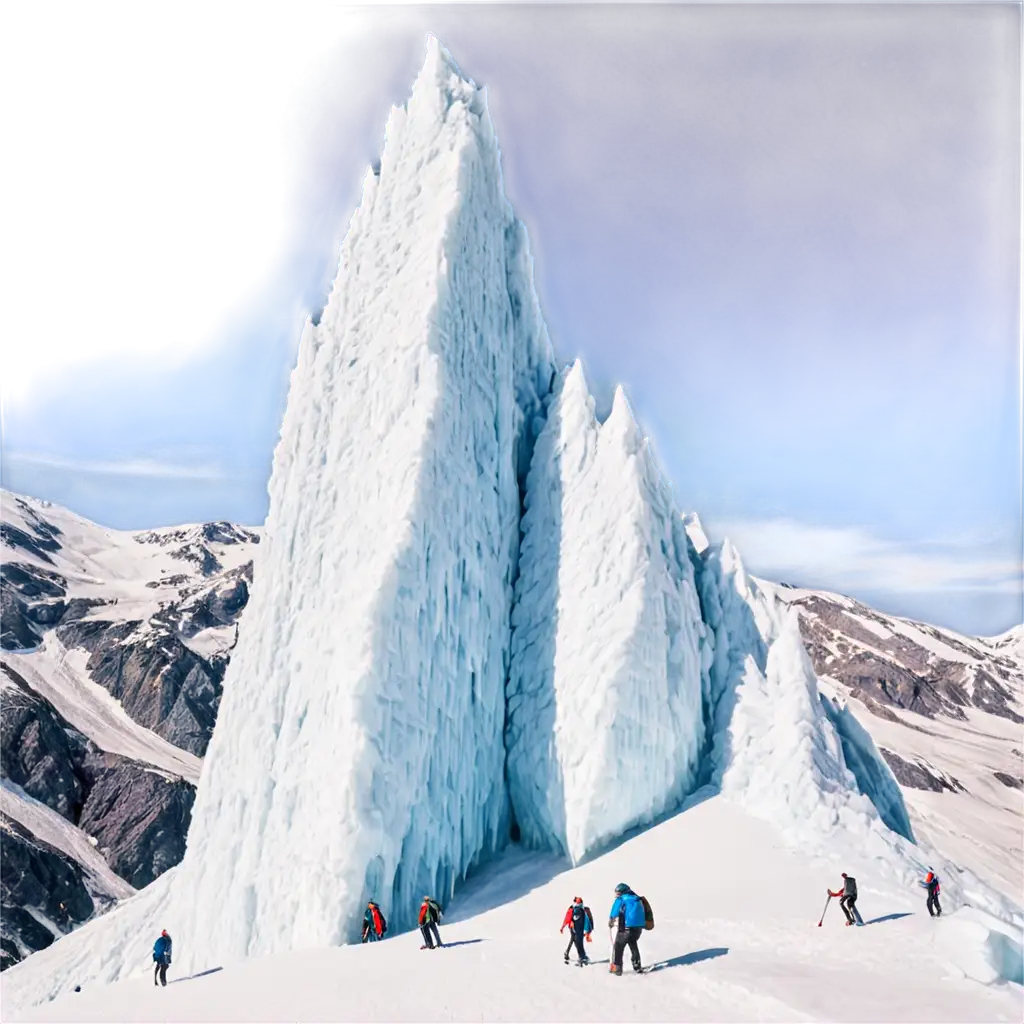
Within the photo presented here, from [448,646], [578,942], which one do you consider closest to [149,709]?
[448,646]

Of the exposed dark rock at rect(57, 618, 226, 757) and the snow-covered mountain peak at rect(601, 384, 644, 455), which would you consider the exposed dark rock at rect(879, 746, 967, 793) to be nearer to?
the snow-covered mountain peak at rect(601, 384, 644, 455)

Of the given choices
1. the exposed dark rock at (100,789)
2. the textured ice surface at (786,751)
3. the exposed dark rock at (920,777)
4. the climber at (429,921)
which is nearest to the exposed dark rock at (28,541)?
the exposed dark rock at (100,789)

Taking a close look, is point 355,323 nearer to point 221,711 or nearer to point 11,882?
point 221,711

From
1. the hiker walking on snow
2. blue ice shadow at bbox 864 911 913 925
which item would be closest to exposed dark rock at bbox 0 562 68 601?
the hiker walking on snow

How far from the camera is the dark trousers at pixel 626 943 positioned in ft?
42.5

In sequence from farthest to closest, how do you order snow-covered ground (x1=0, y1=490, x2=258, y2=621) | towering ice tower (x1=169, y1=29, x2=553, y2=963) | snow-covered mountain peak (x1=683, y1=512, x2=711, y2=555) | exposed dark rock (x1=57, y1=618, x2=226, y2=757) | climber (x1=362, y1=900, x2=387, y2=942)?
Answer: snow-covered ground (x1=0, y1=490, x2=258, y2=621), exposed dark rock (x1=57, y1=618, x2=226, y2=757), snow-covered mountain peak (x1=683, y1=512, x2=711, y2=555), towering ice tower (x1=169, y1=29, x2=553, y2=963), climber (x1=362, y1=900, x2=387, y2=942)

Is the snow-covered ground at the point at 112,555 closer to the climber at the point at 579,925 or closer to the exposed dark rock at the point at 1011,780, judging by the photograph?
the exposed dark rock at the point at 1011,780

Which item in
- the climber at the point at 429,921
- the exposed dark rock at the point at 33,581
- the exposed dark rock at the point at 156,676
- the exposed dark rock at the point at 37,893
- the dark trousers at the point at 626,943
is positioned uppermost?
the exposed dark rock at the point at 33,581

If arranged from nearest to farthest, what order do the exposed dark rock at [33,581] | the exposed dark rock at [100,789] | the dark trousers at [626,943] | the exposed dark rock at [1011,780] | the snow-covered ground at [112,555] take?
1. the dark trousers at [626,943]
2. the exposed dark rock at [100,789]
3. the exposed dark rock at [1011,780]
4. the exposed dark rock at [33,581]
5. the snow-covered ground at [112,555]

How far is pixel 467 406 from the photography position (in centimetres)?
2759

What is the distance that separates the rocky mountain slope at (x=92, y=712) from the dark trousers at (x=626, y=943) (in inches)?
2559

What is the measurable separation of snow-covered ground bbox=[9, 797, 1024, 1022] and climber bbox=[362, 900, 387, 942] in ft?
2.16

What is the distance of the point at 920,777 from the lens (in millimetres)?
83688

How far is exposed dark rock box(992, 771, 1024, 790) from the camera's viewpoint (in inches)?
3600
